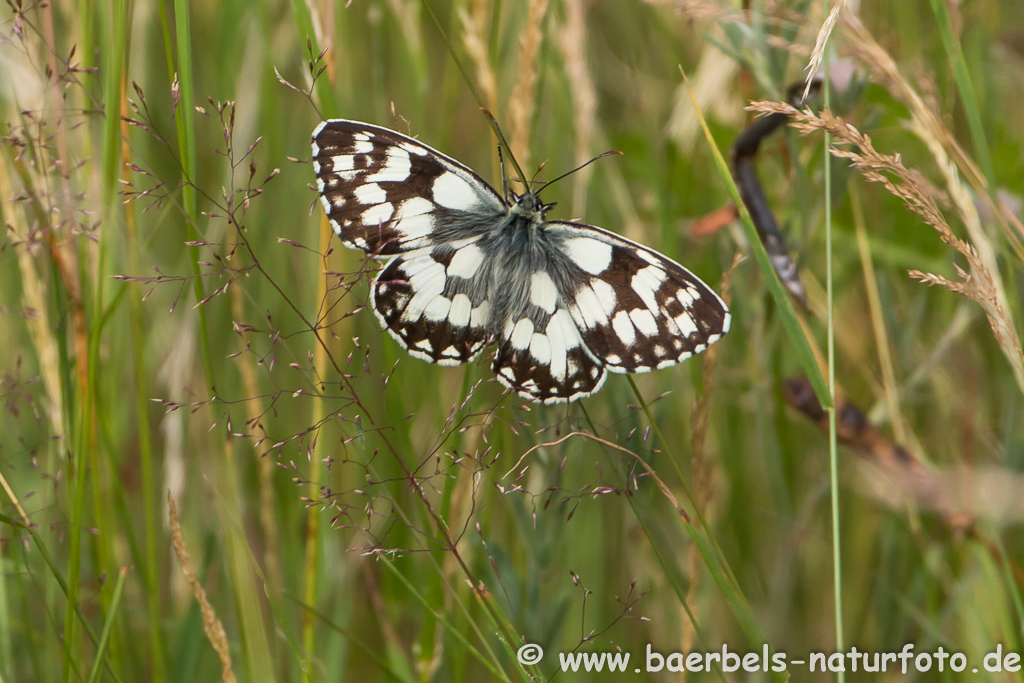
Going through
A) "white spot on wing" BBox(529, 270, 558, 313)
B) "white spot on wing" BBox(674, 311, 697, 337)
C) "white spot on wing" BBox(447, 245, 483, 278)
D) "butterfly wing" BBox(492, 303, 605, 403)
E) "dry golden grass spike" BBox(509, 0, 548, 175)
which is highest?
"dry golden grass spike" BBox(509, 0, 548, 175)

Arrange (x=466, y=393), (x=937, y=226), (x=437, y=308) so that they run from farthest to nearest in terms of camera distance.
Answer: (x=437, y=308), (x=466, y=393), (x=937, y=226)

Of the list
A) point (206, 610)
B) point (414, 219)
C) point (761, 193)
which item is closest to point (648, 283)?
point (761, 193)

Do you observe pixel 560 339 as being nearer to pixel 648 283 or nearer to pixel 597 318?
pixel 597 318

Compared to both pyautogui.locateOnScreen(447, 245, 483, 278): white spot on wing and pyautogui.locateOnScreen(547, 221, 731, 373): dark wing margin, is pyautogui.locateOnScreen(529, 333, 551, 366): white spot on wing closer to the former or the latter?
pyautogui.locateOnScreen(547, 221, 731, 373): dark wing margin

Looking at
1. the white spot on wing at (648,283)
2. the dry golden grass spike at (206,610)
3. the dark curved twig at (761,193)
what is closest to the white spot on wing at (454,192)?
the white spot on wing at (648,283)

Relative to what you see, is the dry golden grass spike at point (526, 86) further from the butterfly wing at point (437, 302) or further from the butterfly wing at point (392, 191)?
the butterfly wing at point (437, 302)

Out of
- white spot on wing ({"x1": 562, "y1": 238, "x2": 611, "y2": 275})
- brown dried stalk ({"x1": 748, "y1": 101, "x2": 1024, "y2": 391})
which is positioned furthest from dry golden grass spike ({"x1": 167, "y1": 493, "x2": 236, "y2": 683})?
brown dried stalk ({"x1": 748, "y1": 101, "x2": 1024, "y2": 391})

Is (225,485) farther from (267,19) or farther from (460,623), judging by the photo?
(267,19)
